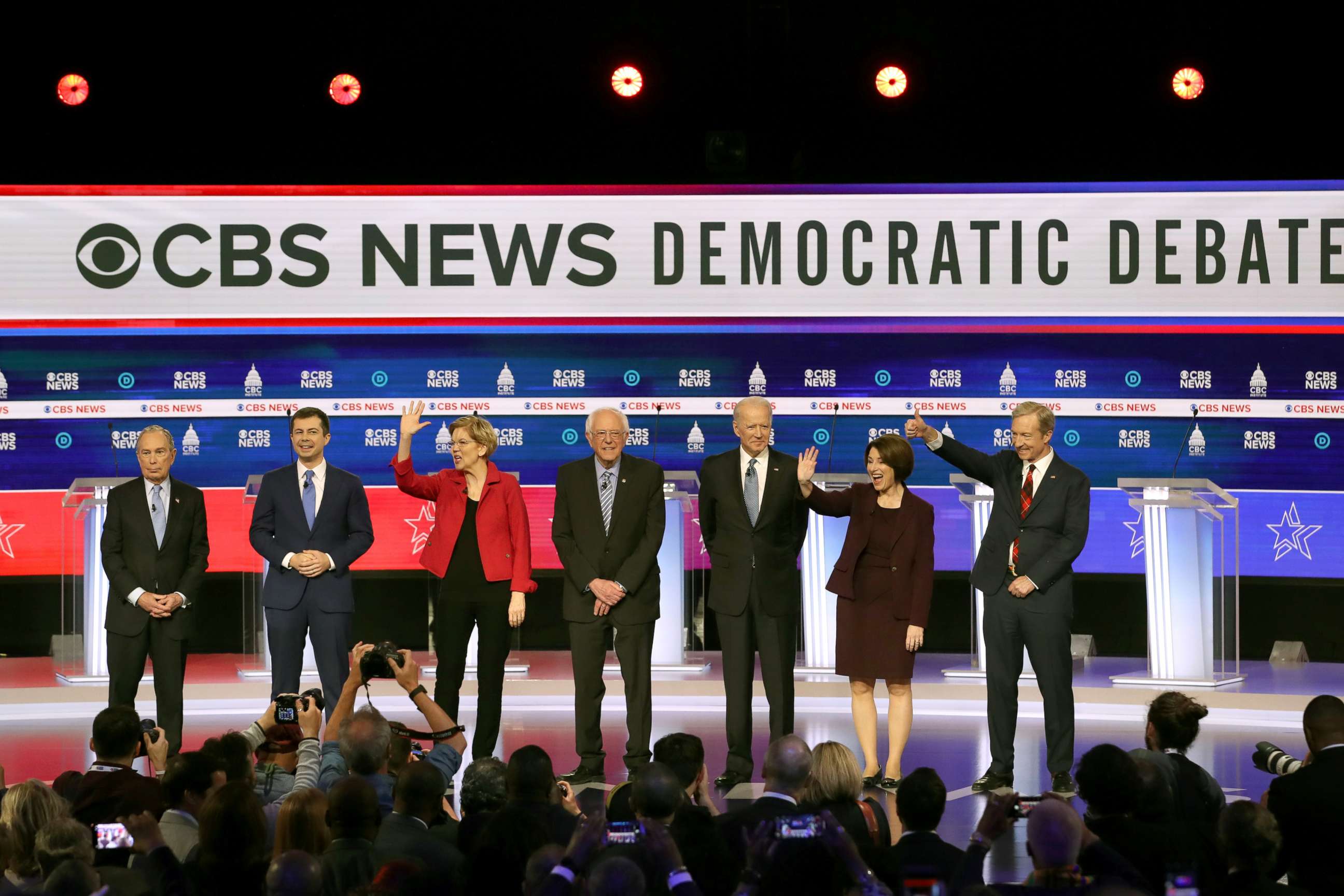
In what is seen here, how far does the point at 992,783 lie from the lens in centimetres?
580

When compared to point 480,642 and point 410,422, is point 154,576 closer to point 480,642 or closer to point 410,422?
point 410,422

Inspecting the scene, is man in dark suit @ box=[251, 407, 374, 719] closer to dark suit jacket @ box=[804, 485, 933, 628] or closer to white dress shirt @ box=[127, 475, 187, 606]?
white dress shirt @ box=[127, 475, 187, 606]

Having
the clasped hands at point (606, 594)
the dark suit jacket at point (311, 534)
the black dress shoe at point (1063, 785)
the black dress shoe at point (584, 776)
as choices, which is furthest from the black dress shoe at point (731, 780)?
the dark suit jacket at point (311, 534)

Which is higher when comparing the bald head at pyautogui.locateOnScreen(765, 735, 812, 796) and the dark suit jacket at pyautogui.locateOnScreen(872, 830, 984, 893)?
the bald head at pyautogui.locateOnScreen(765, 735, 812, 796)

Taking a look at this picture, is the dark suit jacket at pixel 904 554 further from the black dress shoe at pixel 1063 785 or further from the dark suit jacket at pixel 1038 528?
the black dress shoe at pixel 1063 785

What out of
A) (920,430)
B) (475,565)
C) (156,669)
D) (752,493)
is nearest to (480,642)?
(475,565)

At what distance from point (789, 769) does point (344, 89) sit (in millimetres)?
6305

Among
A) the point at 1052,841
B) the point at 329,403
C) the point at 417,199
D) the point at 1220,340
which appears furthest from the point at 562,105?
the point at 1052,841

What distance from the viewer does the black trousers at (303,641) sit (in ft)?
20.0

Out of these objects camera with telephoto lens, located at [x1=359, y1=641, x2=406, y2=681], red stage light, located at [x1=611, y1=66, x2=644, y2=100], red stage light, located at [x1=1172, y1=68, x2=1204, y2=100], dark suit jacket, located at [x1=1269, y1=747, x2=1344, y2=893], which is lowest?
dark suit jacket, located at [x1=1269, y1=747, x2=1344, y2=893]

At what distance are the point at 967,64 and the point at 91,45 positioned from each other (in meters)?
4.81

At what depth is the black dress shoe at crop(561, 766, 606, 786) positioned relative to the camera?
19.4 feet

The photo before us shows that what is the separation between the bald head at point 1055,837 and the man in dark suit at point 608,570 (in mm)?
3045

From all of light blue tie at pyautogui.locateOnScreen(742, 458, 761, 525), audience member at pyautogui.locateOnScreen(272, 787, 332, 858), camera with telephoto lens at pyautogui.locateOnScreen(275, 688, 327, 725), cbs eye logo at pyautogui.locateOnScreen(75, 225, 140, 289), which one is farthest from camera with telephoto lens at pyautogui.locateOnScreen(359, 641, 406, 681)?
cbs eye logo at pyautogui.locateOnScreen(75, 225, 140, 289)
